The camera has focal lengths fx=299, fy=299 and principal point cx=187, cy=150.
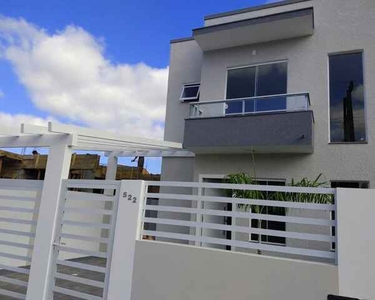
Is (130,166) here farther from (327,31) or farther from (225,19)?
(327,31)

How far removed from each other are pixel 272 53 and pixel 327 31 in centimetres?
179

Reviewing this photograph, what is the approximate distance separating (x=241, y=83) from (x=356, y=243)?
8.17m

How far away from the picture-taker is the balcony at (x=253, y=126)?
8.47m

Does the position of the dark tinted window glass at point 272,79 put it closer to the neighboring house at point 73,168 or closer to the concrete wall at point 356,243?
the neighboring house at point 73,168

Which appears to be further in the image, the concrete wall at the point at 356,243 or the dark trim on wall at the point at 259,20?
the dark trim on wall at the point at 259,20

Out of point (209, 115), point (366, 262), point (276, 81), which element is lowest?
point (366, 262)

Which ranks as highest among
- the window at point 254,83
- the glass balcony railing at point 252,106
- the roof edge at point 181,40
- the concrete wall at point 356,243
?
the roof edge at point 181,40

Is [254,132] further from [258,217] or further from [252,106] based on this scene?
[258,217]

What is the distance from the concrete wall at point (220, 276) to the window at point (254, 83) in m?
6.03

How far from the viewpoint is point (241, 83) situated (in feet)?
35.4

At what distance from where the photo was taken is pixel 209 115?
383 inches

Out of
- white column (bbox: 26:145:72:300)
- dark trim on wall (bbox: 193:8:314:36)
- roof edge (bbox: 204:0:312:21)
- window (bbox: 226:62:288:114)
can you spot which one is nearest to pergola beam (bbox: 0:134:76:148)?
white column (bbox: 26:145:72:300)

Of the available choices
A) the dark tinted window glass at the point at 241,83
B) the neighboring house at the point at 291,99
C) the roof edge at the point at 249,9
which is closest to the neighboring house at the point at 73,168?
the neighboring house at the point at 291,99

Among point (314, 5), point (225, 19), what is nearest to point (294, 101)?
point (314, 5)
